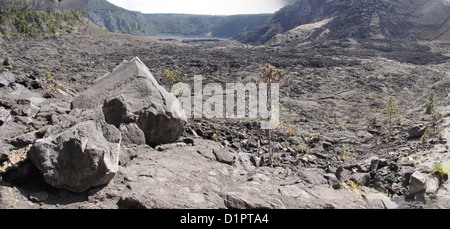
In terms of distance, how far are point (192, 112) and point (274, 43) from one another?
125ft

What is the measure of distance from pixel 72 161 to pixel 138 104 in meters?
2.23

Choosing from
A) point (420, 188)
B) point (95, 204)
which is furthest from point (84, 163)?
point (420, 188)

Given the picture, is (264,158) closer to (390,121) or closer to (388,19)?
(390,121)

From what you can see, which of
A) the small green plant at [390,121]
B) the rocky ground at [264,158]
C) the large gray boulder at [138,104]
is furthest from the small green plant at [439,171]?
the large gray boulder at [138,104]

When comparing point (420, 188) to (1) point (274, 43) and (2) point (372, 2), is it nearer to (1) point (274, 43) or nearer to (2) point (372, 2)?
(1) point (274, 43)

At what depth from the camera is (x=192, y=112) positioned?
10.1 meters

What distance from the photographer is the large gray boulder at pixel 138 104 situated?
5707 mm

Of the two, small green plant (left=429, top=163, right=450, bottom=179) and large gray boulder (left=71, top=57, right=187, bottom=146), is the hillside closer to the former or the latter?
large gray boulder (left=71, top=57, right=187, bottom=146)

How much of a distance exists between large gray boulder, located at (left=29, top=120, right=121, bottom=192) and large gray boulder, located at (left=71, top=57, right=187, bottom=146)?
166cm

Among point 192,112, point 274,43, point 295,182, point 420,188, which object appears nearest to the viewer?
point 420,188

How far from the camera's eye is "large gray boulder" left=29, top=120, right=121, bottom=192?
151 inches

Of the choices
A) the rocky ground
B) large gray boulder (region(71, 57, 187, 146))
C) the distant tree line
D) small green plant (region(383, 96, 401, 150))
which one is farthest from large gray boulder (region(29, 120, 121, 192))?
the distant tree line

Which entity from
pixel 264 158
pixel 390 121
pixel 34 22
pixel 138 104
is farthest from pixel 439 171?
pixel 34 22

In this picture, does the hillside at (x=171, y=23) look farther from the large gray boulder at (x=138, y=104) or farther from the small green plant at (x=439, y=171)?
the small green plant at (x=439, y=171)
